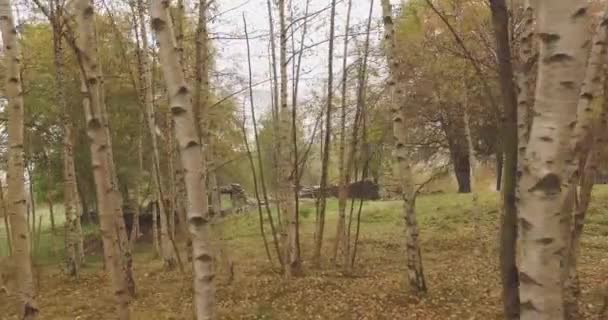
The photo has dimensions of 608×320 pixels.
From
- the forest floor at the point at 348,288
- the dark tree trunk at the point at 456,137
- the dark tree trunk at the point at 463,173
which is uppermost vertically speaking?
the dark tree trunk at the point at 456,137

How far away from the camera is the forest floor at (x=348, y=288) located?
643 centimetres

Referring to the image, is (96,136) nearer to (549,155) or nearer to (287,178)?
(549,155)

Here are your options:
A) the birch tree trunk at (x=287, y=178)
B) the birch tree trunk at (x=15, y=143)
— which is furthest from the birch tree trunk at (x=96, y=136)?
the birch tree trunk at (x=287, y=178)

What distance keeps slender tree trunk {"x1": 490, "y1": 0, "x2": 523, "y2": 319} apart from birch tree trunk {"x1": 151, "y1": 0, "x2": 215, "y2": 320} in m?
1.60

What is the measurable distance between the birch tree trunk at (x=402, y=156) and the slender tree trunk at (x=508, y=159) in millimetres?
4137

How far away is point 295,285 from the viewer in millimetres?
7715

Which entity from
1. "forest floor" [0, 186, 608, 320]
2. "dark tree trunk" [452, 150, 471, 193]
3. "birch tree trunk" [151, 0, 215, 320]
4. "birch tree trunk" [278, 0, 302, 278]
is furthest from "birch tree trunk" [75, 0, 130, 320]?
"dark tree trunk" [452, 150, 471, 193]

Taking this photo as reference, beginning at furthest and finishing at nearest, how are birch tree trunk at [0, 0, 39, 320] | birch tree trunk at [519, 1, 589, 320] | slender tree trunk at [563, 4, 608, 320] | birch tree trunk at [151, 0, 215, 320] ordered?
birch tree trunk at [0, 0, 39, 320] < slender tree trunk at [563, 4, 608, 320] < birch tree trunk at [151, 0, 215, 320] < birch tree trunk at [519, 1, 589, 320]

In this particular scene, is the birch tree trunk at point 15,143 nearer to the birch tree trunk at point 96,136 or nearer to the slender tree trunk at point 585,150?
the birch tree trunk at point 96,136

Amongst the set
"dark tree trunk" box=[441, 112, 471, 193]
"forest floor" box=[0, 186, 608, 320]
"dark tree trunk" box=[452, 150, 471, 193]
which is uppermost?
"dark tree trunk" box=[441, 112, 471, 193]

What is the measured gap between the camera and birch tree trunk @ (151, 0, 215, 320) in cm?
287

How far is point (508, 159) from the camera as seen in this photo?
2.59m

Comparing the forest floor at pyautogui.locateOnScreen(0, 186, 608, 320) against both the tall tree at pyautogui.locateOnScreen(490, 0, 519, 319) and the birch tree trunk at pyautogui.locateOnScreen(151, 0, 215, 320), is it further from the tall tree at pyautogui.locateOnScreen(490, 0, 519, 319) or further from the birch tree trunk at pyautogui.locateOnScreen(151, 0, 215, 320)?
the birch tree trunk at pyautogui.locateOnScreen(151, 0, 215, 320)

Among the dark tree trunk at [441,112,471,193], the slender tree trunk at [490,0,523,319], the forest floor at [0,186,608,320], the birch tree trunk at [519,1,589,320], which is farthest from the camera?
the dark tree trunk at [441,112,471,193]
